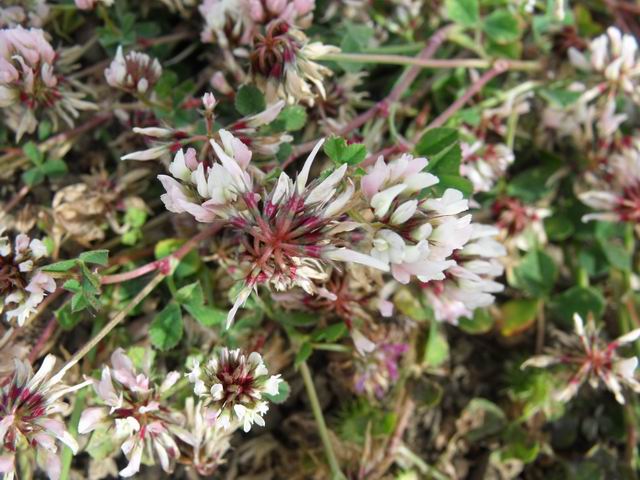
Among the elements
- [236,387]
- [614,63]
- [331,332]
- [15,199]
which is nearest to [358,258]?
[236,387]

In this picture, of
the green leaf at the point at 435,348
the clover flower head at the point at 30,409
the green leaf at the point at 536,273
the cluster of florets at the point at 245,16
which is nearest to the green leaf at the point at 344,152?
the cluster of florets at the point at 245,16

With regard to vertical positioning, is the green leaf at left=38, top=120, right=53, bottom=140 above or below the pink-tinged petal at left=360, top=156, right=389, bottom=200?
below

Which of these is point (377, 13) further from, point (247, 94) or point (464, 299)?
point (464, 299)

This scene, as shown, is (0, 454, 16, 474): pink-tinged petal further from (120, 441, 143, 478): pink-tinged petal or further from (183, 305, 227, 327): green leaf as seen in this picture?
(183, 305, 227, 327): green leaf

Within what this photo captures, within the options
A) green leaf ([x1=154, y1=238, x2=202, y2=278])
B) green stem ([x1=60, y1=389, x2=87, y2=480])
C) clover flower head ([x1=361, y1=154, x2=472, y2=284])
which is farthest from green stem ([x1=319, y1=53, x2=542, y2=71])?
green stem ([x1=60, y1=389, x2=87, y2=480])

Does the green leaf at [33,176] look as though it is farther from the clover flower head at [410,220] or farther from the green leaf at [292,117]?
the clover flower head at [410,220]

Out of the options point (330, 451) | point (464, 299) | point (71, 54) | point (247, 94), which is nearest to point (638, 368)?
point (464, 299)

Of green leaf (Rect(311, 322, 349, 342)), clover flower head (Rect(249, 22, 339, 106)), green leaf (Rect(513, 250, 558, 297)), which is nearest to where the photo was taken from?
clover flower head (Rect(249, 22, 339, 106))

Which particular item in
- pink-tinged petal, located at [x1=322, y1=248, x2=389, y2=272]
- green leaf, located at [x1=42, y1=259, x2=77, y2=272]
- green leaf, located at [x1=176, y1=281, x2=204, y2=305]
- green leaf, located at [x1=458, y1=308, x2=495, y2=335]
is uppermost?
pink-tinged petal, located at [x1=322, y1=248, x2=389, y2=272]
